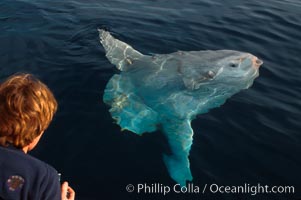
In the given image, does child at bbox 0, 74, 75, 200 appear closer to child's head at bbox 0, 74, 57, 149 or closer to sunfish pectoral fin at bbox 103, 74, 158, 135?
child's head at bbox 0, 74, 57, 149

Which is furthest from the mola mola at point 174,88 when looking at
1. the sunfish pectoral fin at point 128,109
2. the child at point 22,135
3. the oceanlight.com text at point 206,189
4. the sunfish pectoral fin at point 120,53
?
the child at point 22,135

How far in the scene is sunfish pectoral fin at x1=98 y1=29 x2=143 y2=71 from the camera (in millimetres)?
8922

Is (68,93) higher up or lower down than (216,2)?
lower down

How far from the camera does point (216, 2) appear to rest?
49.8 ft

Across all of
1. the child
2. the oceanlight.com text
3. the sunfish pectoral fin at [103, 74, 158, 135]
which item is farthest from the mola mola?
the child

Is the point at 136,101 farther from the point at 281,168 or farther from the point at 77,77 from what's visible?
the point at 281,168

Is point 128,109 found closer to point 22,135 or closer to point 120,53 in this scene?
point 120,53

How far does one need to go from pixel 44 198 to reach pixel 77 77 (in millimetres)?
5912

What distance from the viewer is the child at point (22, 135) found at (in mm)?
3066

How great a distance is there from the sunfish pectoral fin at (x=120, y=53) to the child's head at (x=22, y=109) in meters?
5.59

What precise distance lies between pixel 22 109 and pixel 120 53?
6359 millimetres

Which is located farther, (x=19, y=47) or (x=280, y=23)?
(x=280, y=23)

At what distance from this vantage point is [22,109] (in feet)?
10.1

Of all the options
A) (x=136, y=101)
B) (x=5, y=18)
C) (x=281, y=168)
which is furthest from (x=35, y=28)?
(x=281, y=168)
